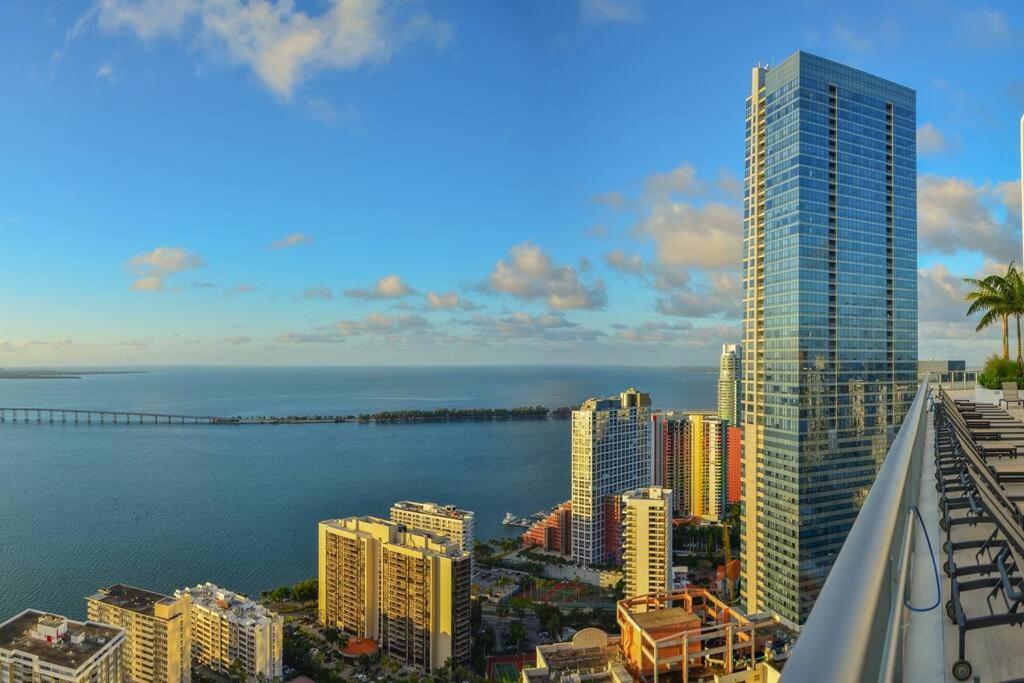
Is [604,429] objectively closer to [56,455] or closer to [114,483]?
[114,483]

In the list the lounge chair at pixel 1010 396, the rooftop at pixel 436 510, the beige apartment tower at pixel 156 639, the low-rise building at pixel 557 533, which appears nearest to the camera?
the lounge chair at pixel 1010 396

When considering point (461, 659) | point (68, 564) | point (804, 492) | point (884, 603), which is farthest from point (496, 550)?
point (884, 603)

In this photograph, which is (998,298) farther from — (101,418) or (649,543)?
(101,418)

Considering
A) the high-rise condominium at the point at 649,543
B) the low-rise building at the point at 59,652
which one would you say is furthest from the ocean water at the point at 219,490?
the high-rise condominium at the point at 649,543

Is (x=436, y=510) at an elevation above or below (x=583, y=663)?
below

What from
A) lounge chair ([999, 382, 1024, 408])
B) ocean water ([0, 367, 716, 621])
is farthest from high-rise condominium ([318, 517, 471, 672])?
lounge chair ([999, 382, 1024, 408])

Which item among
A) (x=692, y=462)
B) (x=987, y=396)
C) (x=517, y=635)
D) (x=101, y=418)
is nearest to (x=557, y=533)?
(x=517, y=635)

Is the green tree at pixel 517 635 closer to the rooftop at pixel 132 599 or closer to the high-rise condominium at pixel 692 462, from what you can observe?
the rooftop at pixel 132 599
